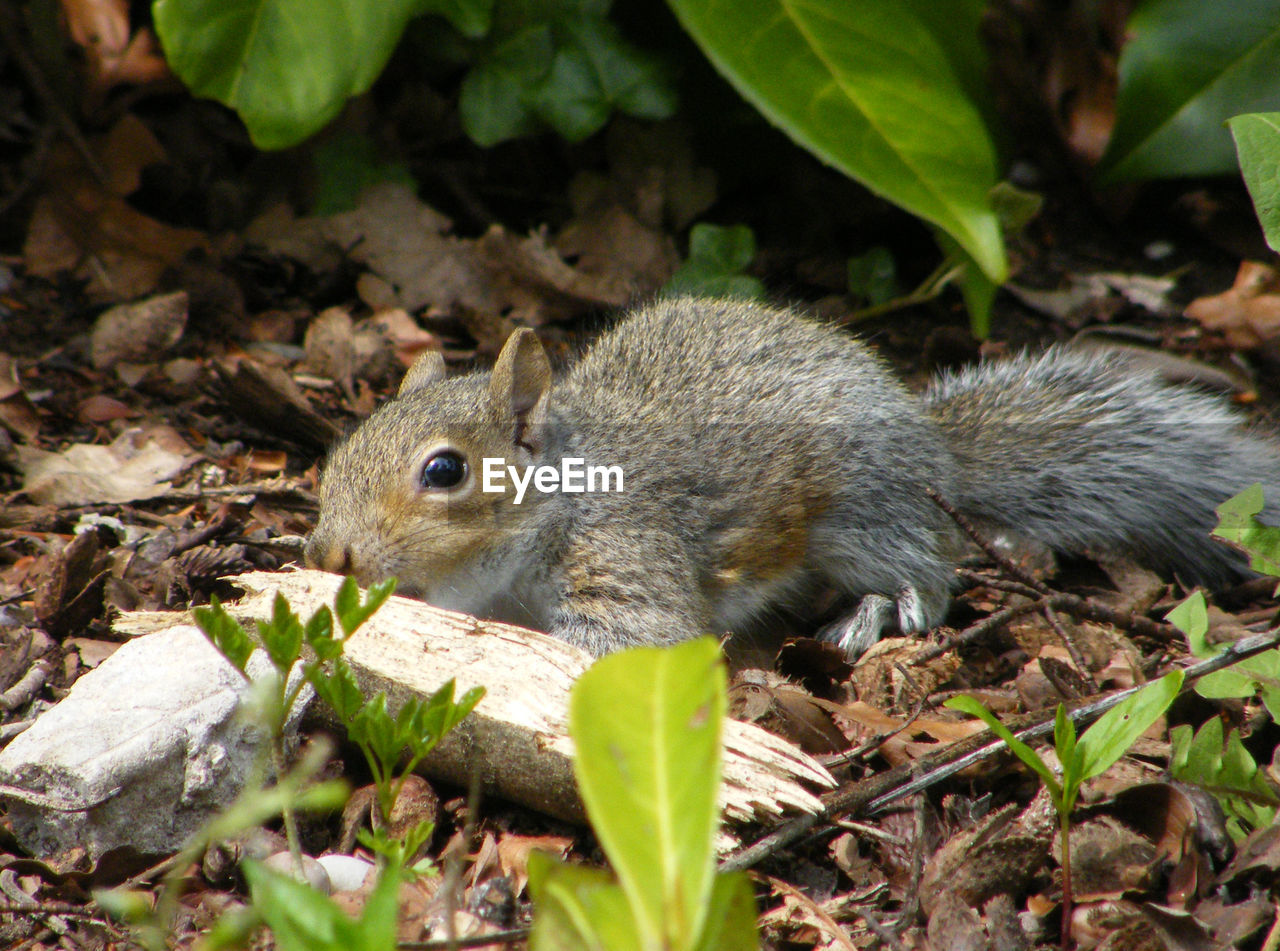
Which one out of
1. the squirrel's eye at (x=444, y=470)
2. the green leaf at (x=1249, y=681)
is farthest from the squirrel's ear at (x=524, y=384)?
the green leaf at (x=1249, y=681)

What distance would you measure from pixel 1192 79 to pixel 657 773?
408cm

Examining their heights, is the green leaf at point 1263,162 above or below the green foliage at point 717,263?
above

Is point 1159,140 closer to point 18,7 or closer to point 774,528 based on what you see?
point 774,528

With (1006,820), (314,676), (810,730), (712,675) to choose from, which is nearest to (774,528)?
(810,730)

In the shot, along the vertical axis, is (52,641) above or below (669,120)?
below

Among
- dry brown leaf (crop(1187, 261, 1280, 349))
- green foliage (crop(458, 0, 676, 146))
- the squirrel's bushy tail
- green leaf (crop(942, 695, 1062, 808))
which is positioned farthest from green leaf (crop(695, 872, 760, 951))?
dry brown leaf (crop(1187, 261, 1280, 349))

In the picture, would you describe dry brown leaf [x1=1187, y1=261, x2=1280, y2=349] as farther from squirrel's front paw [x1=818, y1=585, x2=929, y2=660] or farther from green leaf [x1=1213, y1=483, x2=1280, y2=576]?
green leaf [x1=1213, y1=483, x2=1280, y2=576]

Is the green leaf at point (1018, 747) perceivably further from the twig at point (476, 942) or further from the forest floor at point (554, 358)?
the twig at point (476, 942)

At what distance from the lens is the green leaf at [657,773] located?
135cm

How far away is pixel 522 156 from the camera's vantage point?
5.34 m

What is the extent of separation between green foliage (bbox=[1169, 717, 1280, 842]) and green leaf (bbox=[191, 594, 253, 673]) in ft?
6.31

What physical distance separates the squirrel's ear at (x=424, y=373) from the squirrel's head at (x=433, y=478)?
0.55 ft

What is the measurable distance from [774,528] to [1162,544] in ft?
4.54

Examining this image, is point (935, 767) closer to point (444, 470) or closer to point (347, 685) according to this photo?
point (347, 685)
